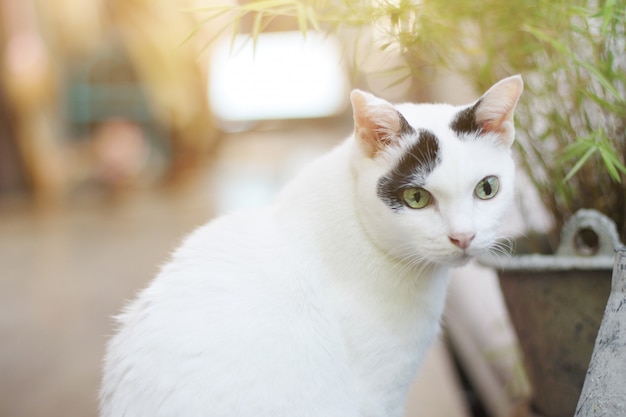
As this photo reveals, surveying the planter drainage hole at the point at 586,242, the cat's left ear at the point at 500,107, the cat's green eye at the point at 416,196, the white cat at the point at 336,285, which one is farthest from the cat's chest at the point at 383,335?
the planter drainage hole at the point at 586,242

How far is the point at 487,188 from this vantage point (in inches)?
29.8

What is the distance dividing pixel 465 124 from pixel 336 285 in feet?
0.83

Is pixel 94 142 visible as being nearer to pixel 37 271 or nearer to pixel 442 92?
pixel 37 271

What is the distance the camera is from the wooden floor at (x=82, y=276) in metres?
1.59

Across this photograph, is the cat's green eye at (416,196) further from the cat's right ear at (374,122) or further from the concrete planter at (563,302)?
the concrete planter at (563,302)

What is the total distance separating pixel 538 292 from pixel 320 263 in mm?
420

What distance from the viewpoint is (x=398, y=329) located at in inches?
30.9

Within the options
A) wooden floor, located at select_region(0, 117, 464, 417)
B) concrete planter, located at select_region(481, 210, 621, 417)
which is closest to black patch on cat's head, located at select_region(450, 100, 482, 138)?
concrete planter, located at select_region(481, 210, 621, 417)

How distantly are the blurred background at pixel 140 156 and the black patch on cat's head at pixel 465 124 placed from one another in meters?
0.16

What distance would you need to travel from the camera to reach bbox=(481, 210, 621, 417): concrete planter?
938 millimetres

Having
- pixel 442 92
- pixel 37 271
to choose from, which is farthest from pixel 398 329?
pixel 442 92

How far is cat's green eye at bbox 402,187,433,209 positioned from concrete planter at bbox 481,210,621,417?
327 millimetres

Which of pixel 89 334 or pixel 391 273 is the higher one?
pixel 391 273

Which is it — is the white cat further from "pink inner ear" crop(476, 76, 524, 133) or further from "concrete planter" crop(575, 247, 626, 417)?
"concrete planter" crop(575, 247, 626, 417)
